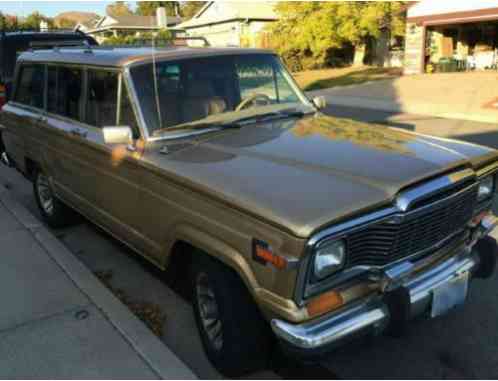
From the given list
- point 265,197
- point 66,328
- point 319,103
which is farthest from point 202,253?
point 319,103

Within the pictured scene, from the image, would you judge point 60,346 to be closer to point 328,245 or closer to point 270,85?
point 328,245

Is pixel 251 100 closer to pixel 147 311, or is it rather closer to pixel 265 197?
pixel 265 197

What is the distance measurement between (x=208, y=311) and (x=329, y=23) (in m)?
26.8

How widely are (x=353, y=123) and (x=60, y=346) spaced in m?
2.81

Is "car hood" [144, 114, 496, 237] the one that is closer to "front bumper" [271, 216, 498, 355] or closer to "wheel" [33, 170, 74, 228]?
"front bumper" [271, 216, 498, 355]

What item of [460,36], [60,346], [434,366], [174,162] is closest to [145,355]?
[60,346]

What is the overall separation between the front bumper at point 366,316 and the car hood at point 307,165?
0.49 meters

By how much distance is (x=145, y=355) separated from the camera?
3.12m

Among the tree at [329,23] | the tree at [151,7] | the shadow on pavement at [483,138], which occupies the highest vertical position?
the tree at [151,7]

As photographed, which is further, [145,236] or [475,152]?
[145,236]

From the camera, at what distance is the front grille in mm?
2545

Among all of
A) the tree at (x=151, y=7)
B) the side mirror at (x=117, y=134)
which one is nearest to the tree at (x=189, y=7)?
the tree at (x=151, y=7)

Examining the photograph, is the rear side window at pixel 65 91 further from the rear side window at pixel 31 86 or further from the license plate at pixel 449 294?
the license plate at pixel 449 294

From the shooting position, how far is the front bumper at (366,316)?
2408 mm
